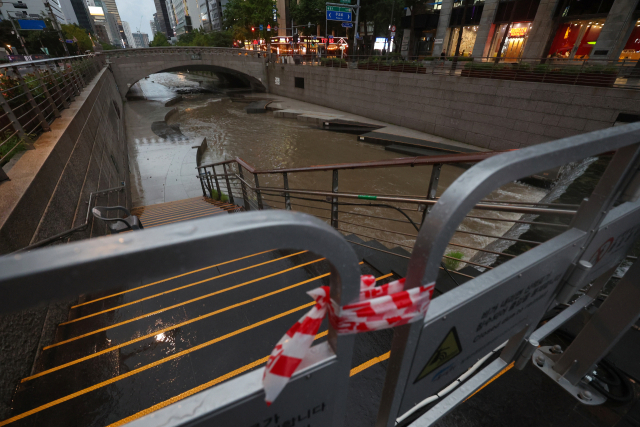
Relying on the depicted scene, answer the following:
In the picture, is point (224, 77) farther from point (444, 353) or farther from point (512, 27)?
point (444, 353)

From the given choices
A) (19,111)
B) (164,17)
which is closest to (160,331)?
(19,111)

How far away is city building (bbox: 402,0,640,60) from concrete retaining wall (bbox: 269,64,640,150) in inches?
70.9

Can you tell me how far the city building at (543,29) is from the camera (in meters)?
11.9

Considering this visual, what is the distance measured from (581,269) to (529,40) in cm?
1996

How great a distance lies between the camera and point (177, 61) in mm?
26234

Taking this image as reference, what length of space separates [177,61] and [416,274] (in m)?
32.0

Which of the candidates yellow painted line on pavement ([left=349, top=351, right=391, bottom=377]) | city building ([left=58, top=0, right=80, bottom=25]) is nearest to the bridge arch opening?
yellow painted line on pavement ([left=349, top=351, right=391, bottom=377])

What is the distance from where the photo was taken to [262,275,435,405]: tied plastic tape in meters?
0.65

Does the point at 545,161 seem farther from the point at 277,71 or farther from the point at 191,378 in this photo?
the point at 277,71

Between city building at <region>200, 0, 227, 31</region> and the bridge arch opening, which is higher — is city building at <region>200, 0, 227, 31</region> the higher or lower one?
the higher one

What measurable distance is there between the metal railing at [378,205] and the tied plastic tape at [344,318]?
0.80m

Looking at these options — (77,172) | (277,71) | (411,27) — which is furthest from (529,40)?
(77,172)

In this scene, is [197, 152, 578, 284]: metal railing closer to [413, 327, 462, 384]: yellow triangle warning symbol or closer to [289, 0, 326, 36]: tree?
[413, 327, 462, 384]: yellow triangle warning symbol

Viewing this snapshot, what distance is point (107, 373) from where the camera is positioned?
1828 mm
